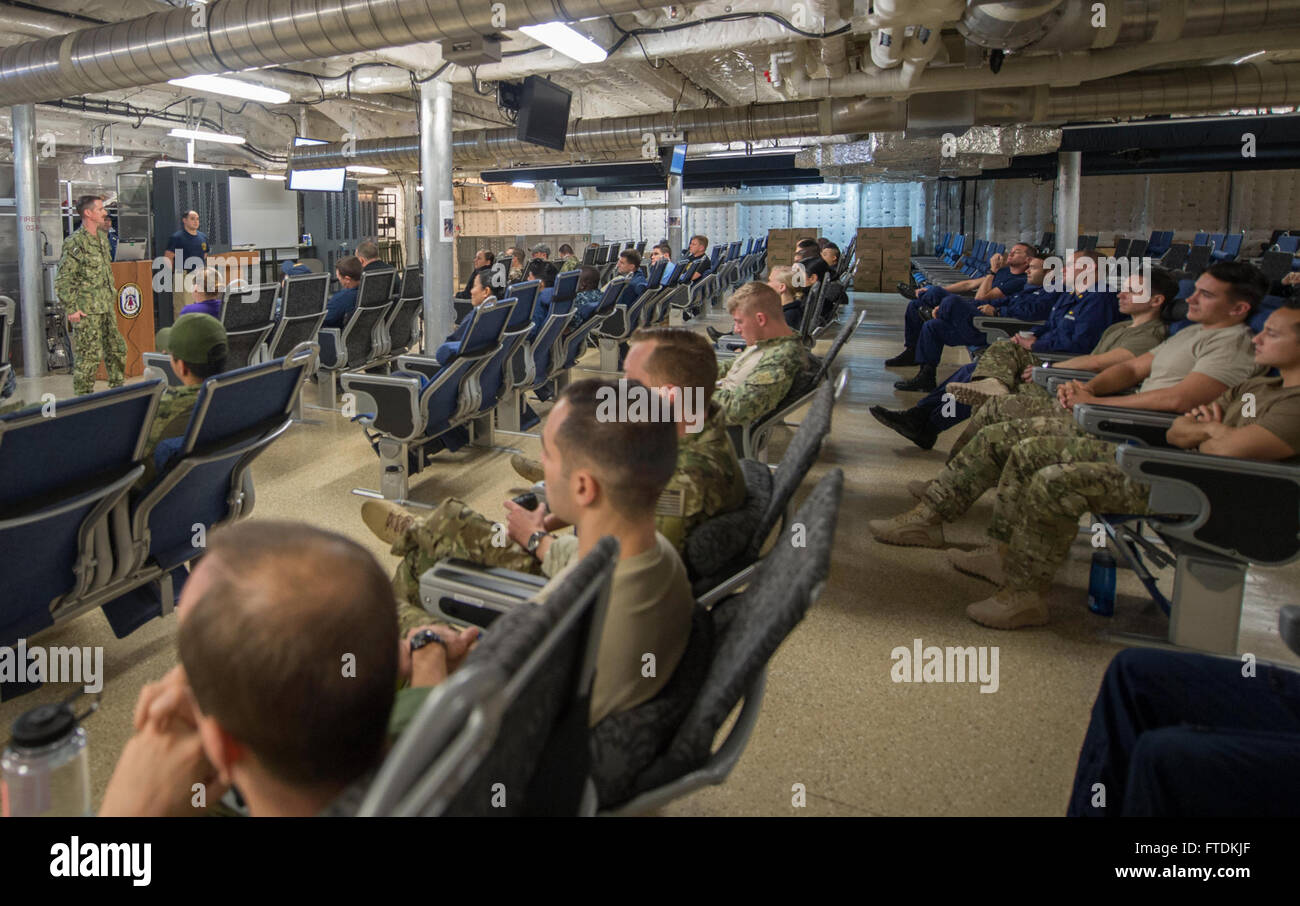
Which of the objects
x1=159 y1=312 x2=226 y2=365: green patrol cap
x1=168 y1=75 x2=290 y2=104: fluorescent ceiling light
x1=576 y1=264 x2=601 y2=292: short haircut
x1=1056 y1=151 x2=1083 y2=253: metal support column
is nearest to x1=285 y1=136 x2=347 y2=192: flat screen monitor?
x1=168 y1=75 x2=290 y2=104: fluorescent ceiling light

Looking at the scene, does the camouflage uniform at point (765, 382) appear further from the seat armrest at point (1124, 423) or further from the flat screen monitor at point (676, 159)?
the flat screen monitor at point (676, 159)

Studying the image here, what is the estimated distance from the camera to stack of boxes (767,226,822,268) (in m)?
17.3

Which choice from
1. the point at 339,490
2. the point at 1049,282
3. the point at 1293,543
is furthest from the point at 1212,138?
the point at 339,490

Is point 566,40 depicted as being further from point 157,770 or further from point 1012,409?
point 157,770

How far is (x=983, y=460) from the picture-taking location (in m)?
3.26

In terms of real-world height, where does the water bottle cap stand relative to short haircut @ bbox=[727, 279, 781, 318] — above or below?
below

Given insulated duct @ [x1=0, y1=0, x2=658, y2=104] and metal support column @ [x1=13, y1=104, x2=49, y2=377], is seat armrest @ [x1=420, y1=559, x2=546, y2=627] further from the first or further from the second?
metal support column @ [x1=13, y1=104, x2=49, y2=377]

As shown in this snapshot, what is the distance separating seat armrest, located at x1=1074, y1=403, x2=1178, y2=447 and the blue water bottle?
17.1 inches

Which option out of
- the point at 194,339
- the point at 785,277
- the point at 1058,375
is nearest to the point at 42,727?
the point at 194,339

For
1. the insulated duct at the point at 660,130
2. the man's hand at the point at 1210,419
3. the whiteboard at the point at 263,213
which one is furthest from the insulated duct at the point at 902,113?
the man's hand at the point at 1210,419

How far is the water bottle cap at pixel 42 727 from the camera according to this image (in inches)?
38.6

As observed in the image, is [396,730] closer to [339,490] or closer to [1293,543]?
[1293,543]

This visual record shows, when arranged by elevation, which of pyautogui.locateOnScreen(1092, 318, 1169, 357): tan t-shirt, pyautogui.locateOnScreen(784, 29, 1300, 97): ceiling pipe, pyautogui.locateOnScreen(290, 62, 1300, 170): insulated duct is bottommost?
pyautogui.locateOnScreen(1092, 318, 1169, 357): tan t-shirt

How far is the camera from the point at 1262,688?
145cm
